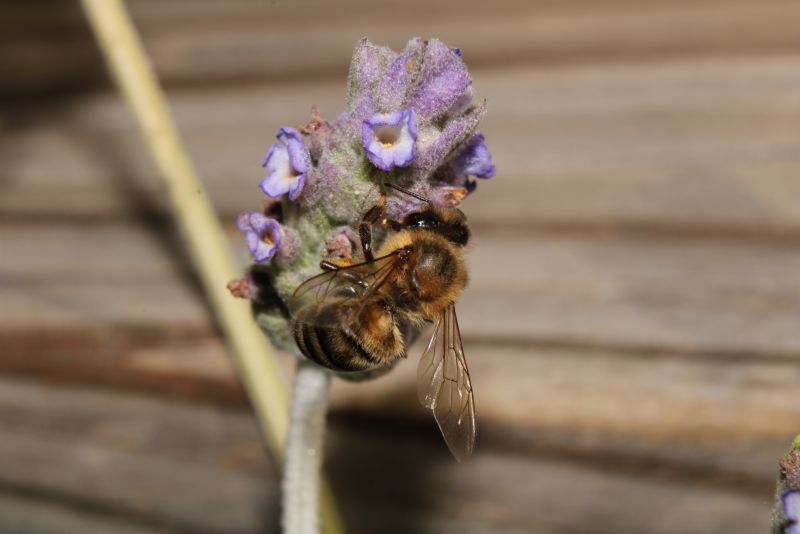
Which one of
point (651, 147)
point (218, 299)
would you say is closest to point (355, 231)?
point (218, 299)

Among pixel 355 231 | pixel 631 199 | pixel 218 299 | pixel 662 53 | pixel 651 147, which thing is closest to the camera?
pixel 355 231

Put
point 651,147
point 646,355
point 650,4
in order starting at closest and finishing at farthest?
point 646,355, point 651,147, point 650,4

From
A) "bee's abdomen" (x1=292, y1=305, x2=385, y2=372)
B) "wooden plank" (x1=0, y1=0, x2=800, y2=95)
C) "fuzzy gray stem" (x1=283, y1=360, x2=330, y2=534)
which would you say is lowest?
"fuzzy gray stem" (x1=283, y1=360, x2=330, y2=534)

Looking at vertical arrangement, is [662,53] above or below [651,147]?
above

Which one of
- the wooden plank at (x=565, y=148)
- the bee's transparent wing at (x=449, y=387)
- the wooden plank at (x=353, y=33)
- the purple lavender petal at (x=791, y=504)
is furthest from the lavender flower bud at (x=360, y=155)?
the wooden plank at (x=353, y=33)

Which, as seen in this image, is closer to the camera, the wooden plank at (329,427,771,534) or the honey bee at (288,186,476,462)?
the honey bee at (288,186,476,462)

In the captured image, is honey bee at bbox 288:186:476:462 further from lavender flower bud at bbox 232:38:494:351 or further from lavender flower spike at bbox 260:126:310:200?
lavender flower spike at bbox 260:126:310:200

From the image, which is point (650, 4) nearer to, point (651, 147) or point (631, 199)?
point (651, 147)

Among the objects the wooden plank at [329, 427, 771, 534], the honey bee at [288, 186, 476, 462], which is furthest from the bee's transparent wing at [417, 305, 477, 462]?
the wooden plank at [329, 427, 771, 534]

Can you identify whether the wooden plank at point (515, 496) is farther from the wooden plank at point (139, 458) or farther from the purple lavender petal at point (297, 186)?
the purple lavender petal at point (297, 186)
